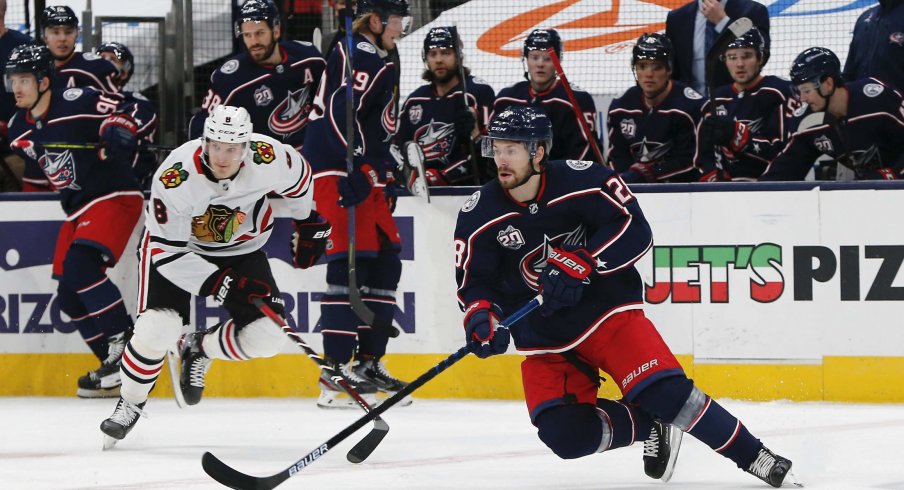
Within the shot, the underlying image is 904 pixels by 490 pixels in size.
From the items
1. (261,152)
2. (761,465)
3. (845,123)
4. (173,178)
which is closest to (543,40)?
(845,123)

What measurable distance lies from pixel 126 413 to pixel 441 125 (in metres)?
1.92

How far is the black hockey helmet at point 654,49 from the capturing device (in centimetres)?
549

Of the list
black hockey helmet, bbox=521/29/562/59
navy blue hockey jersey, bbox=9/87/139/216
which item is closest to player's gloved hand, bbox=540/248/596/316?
black hockey helmet, bbox=521/29/562/59

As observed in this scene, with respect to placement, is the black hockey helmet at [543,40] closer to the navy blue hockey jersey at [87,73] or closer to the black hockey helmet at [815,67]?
the black hockey helmet at [815,67]

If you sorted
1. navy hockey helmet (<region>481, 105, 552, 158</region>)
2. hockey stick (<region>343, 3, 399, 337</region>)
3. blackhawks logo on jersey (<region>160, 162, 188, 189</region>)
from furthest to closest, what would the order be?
hockey stick (<region>343, 3, 399, 337</region>)
blackhawks logo on jersey (<region>160, 162, 188, 189</region>)
navy hockey helmet (<region>481, 105, 552, 158</region>)

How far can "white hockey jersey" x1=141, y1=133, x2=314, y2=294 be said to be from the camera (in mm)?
4312

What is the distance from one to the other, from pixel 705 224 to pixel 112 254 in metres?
2.37

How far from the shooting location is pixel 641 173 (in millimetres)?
5496

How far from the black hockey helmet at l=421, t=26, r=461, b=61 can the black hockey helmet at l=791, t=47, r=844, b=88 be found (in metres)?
1.37

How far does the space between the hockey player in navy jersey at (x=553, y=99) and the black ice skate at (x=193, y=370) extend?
1754mm

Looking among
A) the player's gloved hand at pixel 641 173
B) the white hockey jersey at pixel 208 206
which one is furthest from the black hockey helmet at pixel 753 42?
the white hockey jersey at pixel 208 206

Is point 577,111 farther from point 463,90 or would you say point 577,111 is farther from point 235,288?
point 235,288

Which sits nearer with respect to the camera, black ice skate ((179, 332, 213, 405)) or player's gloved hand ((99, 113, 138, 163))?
black ice skate ((179, 332, 213, 405))

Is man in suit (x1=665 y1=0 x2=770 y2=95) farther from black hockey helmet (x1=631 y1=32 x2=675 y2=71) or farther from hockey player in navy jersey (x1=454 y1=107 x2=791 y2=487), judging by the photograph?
hockey player in navy jersey (x1=454 y1=107 x2=791 y2=487)
